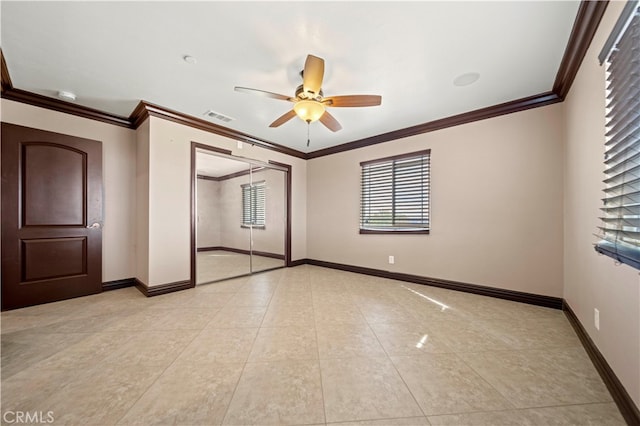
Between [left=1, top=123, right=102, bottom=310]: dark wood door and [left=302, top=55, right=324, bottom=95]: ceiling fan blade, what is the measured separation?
318cm

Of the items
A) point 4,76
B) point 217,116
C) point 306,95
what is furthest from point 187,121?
point 306,95

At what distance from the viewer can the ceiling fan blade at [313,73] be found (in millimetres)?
1884

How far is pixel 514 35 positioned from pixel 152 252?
14.6 feet

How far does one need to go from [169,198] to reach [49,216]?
4.33ft

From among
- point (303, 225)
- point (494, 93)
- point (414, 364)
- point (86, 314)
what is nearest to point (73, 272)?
point (86, 314)

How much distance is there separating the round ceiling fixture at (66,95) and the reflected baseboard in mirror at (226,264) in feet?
8.05

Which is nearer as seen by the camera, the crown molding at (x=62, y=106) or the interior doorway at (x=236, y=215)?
the crown molding at (x=62, y=106)

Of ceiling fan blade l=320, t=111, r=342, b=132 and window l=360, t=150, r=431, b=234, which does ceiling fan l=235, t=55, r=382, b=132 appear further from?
window l=360, t=150, r=431, b=234

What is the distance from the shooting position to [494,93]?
9.19 feet

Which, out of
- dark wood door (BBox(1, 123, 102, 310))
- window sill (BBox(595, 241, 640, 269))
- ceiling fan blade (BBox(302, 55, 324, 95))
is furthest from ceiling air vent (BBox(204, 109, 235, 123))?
window sill (BBox(595, 241, 640, 269))

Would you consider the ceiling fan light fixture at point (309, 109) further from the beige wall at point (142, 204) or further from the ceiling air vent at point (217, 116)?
the beige wall at point (142, 204)

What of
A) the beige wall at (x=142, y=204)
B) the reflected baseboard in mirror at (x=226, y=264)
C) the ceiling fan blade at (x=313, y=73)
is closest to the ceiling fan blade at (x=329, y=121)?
the ceiling fan blade at (x=313, y=73)

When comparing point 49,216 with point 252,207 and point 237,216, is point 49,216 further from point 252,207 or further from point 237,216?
point 252,207

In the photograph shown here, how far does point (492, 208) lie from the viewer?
10.4ft
